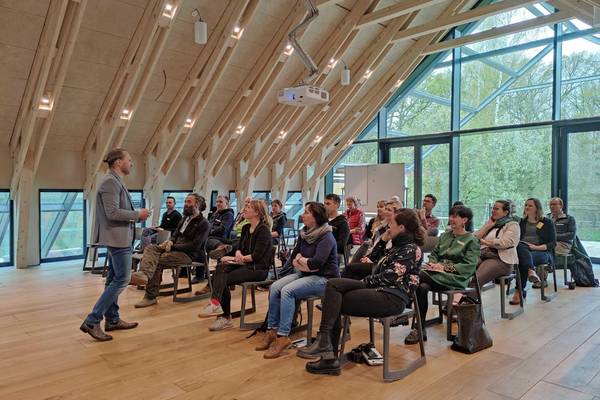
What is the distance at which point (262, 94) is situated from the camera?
24.2 ft

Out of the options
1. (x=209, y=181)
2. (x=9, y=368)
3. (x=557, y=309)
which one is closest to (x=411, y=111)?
(x=209, y=181)

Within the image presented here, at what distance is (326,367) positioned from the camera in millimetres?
2955

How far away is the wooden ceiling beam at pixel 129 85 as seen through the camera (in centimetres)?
539

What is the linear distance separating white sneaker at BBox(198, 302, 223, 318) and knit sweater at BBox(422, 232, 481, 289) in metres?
1.76

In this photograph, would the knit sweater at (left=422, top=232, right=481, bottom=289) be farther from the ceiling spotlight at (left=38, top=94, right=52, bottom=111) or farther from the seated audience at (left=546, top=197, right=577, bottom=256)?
the ceiling spotlight at (left=38, top=94, right=52, bottom=111)

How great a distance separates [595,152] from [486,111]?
1934 millimetres

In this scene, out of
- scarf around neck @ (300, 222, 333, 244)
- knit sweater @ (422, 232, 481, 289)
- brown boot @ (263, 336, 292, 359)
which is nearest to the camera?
brown boot @ (263, 336, 292, 359)

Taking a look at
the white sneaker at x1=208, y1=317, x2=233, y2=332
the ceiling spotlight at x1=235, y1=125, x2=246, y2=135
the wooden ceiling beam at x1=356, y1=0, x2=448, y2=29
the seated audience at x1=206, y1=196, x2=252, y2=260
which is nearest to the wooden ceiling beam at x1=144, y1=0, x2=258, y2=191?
the ceiling spotlight at x1=235, y1=125, x2=246, y2=135

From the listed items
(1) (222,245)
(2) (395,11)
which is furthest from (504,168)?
(1) (222,245)

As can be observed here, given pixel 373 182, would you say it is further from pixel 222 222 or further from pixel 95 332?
pixel 95 332

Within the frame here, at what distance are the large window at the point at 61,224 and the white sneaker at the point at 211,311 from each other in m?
4.20

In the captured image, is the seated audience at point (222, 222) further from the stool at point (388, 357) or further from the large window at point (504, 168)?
the large window at point (504, 168)

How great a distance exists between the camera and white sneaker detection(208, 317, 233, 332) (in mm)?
3873

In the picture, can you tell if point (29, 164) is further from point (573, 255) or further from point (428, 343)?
point (573, 255)
